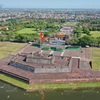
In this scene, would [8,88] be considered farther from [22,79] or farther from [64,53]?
[64,53]

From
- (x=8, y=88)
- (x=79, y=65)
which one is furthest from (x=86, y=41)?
(x=8, y=88)

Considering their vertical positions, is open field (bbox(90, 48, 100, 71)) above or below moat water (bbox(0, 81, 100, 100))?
above

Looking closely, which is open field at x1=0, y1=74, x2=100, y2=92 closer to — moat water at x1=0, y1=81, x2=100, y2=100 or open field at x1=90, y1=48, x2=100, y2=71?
moat water at x1=0, y1=81, x2=100, y2=100

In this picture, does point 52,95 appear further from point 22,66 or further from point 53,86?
point 22,66

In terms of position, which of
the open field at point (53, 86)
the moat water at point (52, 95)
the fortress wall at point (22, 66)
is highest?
the fortress wall at point (22, 66)

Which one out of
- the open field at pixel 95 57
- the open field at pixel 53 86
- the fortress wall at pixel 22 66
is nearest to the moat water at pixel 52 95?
the open field at pixel 53 86

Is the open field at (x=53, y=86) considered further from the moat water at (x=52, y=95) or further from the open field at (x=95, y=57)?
the open field at (x=95, y=57)

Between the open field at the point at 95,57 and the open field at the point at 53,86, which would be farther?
the open field at the point at 95,57

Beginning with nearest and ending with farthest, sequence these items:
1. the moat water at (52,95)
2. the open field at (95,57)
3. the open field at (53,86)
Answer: the moat water at (52,95), the open field at (53,86), the open field at (95,57)

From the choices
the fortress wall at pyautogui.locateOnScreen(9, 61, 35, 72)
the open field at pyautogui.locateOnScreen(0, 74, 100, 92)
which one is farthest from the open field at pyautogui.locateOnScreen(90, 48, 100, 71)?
the fortress wall at pyautogui.locateOnScreen(9, 61, 35, 72)

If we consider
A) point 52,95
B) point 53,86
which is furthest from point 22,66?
point 52,95
